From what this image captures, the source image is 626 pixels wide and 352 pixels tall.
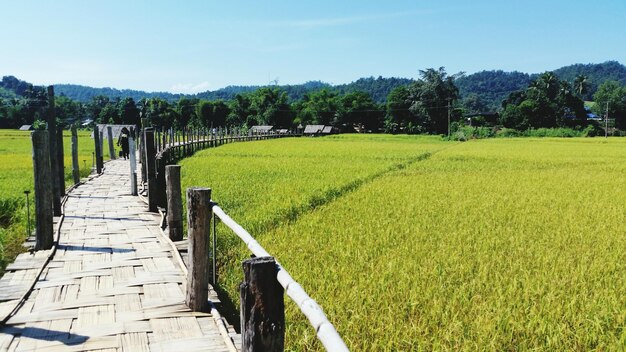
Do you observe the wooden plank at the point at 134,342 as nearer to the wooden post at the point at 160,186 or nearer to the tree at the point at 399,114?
the wooden post at the point at 160,186

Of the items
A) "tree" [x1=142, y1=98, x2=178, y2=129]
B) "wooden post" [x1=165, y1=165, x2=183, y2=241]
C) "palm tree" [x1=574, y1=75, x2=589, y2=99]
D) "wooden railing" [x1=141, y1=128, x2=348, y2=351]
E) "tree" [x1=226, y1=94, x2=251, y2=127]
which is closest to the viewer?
"wooden railing" [x1=141, y1=128, x2=348, y2=351]

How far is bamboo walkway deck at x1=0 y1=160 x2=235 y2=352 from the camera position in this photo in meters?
3.54

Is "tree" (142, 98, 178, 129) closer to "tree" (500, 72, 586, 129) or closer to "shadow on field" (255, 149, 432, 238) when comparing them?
"tree" (500, 72, 586, 129)

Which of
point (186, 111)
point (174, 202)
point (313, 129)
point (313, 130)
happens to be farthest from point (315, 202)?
point (186, 111)

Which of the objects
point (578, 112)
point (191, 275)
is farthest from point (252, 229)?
point (578, 112)

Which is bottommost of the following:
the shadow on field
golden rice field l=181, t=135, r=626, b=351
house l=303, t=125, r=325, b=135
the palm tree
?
golden rice field l=181, t=135, r=626, b=351

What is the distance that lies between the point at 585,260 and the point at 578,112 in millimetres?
75016

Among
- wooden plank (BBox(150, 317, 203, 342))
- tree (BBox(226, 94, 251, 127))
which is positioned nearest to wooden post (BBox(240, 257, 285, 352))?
wooden plank (BBox(150, 317, 203, 342))

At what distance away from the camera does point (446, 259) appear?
570cm

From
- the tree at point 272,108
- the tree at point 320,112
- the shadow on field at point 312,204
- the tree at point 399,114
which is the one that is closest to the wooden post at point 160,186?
the shadow on field at point 312,204

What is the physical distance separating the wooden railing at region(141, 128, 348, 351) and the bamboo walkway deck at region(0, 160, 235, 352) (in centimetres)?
31

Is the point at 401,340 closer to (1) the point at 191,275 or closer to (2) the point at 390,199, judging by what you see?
(1) the point at 191,275

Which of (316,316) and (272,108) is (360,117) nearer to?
(272,108)

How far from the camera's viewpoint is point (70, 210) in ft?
29.3
